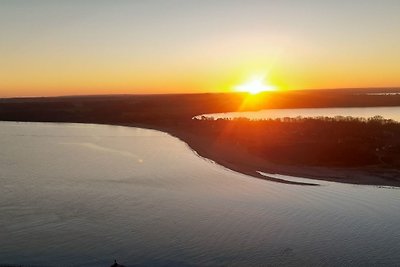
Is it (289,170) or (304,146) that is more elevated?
(304,146)

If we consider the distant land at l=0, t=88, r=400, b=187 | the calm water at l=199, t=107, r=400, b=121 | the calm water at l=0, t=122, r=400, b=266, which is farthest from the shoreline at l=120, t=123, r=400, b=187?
the calm water at l=199, t=107, r=400, b=121

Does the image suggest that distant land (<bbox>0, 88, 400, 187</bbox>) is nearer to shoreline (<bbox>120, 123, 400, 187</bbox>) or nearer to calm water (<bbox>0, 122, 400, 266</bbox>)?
shoreline (<bbox>120, 123, 400, 187</bbox>)

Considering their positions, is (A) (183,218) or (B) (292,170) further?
(B) (292,170)

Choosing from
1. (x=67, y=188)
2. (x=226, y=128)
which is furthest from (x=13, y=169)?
(x=226, y=128)

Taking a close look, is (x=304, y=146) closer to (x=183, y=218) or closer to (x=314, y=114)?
(x=183, y=218)

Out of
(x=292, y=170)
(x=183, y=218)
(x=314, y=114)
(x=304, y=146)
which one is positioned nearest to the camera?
(x=183, y=218)

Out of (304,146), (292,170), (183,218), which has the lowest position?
(183,218)

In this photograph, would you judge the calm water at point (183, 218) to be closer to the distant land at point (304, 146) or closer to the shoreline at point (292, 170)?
the shoreline at point (292, 170)

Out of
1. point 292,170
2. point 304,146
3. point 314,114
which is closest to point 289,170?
point 292,170

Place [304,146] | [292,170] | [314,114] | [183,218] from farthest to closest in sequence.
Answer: [314,114], [304,146], [292,170], [183,218]
